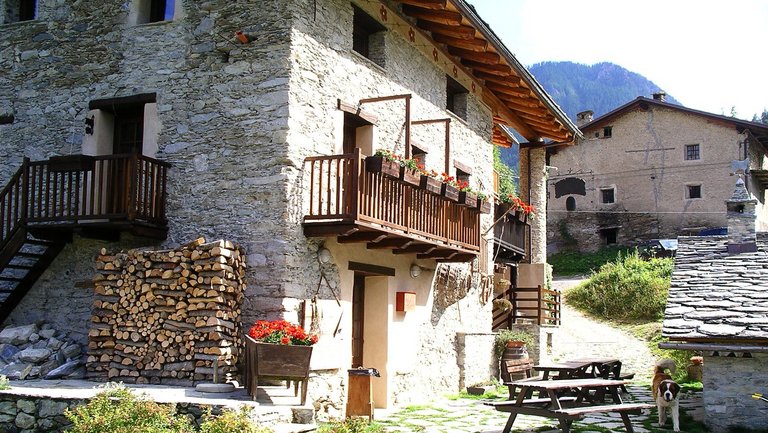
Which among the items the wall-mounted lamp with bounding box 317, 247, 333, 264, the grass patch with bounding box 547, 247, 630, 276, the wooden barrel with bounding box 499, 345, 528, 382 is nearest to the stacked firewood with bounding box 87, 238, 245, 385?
the wall-mounted lamp with bounding box 317, 247, 333, 264

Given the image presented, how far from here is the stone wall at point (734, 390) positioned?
10.2 m

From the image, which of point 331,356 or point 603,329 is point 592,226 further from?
point 331,356

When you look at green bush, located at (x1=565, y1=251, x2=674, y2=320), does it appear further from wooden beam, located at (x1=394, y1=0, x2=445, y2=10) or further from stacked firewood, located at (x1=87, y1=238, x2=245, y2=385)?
stacked firewood, located at (x1=87, y1=238, x2=245, y2=385)

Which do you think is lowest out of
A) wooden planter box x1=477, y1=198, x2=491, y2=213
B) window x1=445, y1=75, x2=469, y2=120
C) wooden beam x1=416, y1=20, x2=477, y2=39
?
wooden planter box x1=477, y1=198, x2=491, y2=213

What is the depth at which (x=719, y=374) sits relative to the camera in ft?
34.3

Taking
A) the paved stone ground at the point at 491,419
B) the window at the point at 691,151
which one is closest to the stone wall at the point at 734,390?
the paved stone ground at the point at 491,419

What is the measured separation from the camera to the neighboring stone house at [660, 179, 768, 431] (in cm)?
1007

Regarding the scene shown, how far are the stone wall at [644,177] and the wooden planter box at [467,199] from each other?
23490 millimetres

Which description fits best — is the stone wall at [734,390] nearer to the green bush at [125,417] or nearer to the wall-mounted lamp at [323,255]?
the wall-mounted lamp at [323,255]

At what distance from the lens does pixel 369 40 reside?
13.6m

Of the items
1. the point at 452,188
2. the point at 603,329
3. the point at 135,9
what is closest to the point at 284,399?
the point at 452,188

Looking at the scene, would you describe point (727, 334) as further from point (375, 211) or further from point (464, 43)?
point (464, 43)

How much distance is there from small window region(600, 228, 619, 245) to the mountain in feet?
319

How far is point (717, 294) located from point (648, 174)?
2596cm
